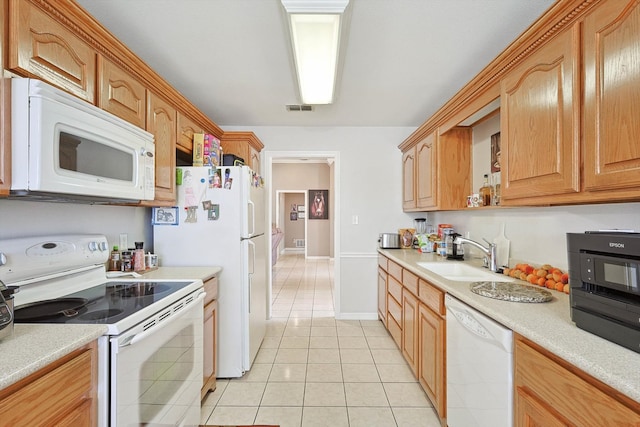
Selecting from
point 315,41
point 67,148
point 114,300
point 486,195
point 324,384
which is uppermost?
point 315,41

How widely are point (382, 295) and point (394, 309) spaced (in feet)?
1.63

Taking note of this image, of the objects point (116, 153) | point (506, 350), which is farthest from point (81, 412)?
point (506, 350)

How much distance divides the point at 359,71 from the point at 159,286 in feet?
6.44

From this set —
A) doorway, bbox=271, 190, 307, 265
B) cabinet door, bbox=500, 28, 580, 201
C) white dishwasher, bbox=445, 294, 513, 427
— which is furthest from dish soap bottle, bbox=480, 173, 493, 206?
doorway, bbox=271, 190, 307, 265

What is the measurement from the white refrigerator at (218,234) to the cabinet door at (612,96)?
1.94 m

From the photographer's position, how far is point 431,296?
71.1 inches

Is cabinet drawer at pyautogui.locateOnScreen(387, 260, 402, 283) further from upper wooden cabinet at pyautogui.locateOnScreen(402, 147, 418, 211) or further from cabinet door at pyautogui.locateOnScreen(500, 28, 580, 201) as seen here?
cabinet door at pyautogui.locateOnScreen(500, 28, 580, 201)

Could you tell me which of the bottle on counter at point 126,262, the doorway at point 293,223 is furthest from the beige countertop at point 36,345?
the doorway at point 293,223

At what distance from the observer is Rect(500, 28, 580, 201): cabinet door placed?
114cm

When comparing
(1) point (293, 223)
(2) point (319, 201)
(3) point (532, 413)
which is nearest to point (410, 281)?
(3) point (532, 413)

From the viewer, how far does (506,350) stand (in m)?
1.09

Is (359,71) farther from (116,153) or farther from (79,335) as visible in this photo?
(79,335)

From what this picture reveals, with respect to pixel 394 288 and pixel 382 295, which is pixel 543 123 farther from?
pixel 382 295

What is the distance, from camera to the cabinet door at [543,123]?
114cm
